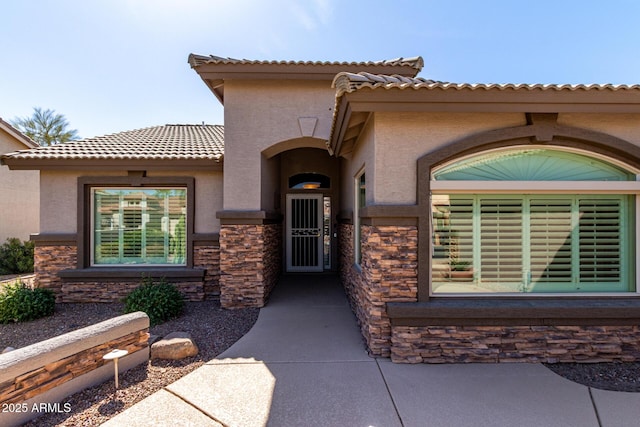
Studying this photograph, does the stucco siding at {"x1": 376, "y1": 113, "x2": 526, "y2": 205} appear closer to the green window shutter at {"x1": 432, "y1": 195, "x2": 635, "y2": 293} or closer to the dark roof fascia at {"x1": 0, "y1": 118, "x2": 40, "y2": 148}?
the green window shutter at {"x1": 432, "y1": 195, "x2": 635, "y2": 293}

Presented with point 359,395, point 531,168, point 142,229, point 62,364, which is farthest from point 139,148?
point 531,168

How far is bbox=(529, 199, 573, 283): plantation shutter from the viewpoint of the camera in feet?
15.6

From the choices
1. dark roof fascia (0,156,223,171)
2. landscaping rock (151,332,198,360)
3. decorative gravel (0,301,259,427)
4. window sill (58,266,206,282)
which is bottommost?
decorative gravel (0,301,259,427)

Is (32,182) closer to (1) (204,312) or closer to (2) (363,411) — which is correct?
(1) (204,312)

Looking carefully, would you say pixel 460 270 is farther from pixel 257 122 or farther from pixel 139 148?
pixel 139 148

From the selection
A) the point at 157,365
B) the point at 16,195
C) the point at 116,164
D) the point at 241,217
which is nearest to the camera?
the point at 157,365

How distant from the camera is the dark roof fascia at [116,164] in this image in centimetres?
752

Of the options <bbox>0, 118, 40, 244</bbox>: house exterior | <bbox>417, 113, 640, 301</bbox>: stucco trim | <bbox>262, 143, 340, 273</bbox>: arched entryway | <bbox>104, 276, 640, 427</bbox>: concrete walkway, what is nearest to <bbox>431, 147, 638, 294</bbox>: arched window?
<bbox>417, 113, 640, 301</bbox>: stucco trim

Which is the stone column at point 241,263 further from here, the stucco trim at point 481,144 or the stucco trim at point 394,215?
the stucco trim at point 481,144

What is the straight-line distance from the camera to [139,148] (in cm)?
831

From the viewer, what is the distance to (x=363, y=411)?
3385 millimetres

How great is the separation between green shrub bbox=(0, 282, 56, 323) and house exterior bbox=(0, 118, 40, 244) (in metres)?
8.97

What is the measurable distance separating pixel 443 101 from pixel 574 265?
3.33 metres

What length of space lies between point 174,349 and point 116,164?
5.32 m
